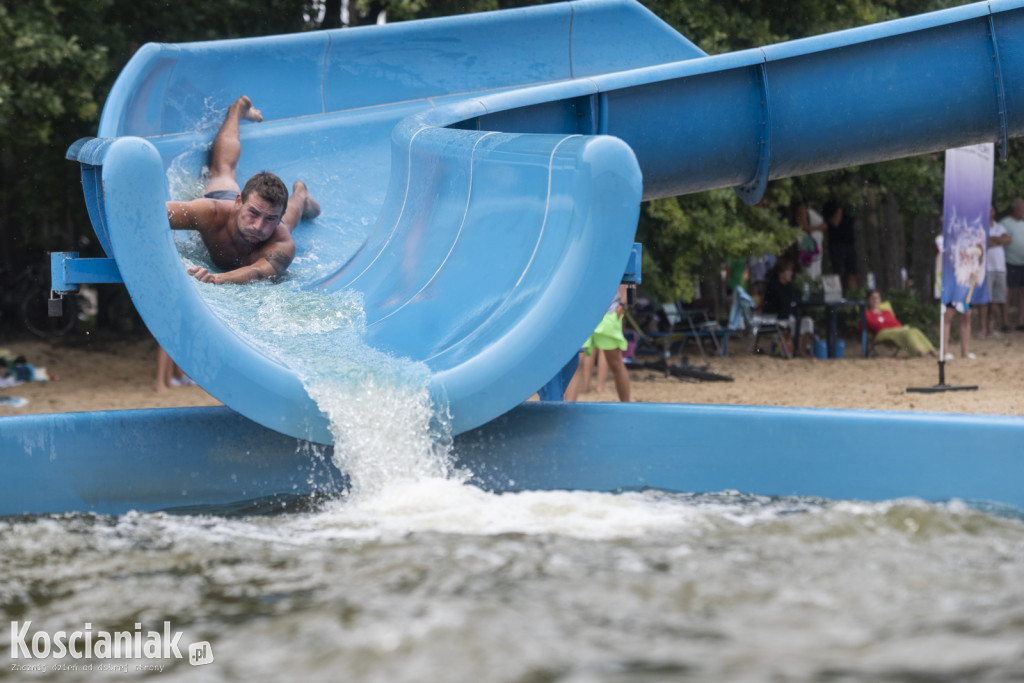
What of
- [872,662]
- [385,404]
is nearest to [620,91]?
[385,404]

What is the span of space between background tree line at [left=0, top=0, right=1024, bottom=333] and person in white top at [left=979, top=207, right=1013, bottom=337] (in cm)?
104

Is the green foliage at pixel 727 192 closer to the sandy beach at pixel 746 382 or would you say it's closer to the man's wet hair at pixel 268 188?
the sandy beach at pixel 746 382

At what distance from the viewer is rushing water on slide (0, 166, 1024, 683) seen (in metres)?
2.33

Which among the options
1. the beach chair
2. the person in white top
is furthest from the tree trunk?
the beach chair

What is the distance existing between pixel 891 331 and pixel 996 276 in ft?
7.97

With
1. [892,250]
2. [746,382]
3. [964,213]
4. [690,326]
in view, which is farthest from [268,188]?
[892,250]

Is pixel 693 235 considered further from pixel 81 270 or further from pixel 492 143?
pixel 81 270

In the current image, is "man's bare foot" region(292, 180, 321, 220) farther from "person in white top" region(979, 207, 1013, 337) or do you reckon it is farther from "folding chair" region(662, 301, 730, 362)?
"person in white top" region(979, 207, 1013, 337)

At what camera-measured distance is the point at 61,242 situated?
12117 mm

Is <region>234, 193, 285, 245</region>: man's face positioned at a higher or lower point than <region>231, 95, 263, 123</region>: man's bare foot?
lower

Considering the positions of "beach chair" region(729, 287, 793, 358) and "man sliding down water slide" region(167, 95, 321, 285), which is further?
"beach chair" region(729, 287, 793, 358)

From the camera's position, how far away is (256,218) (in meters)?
5.30

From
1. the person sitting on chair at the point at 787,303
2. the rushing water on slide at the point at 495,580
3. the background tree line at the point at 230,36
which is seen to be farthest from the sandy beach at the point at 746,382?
the rushing water on slide at the point at 495,580

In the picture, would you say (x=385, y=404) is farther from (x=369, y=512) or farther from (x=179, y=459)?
(x=179, y=459)
